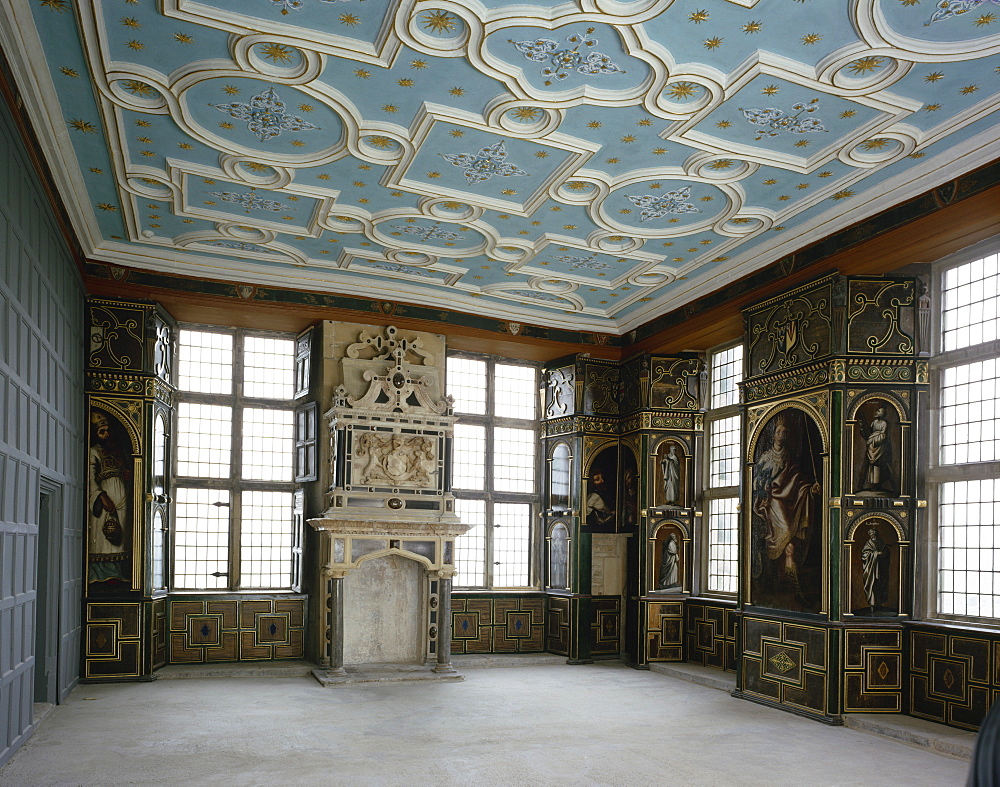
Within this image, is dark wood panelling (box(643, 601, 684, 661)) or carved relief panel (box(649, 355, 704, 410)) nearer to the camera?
dark wood panelling (box(643, 601, 684, 661))

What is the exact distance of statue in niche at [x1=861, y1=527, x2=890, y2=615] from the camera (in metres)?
8.41

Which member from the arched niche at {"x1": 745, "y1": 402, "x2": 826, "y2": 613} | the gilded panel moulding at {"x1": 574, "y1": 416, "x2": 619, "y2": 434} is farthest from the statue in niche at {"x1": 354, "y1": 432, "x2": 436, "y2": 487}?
the arched niche at {"x1": 745, "y1": 402, "x2": 826, "y2": 613}

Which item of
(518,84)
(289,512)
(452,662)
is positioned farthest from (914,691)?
(289,512)

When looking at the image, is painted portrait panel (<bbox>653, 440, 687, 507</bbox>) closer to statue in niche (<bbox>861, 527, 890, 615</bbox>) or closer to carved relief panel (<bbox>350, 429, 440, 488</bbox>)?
carved relief panel (<bbox>350, 429, 440, 488</bbox>)

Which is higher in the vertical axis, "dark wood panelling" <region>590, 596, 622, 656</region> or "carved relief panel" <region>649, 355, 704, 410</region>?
"carved relief panel" <region>649, 355, 704, 410</region>

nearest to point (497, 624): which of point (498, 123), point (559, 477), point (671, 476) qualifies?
point (559, 477)

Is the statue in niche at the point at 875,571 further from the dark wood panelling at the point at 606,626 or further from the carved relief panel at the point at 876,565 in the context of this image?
the dark wood panelling at the point at 606,626

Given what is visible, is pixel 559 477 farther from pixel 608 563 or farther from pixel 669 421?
pixel 669 421

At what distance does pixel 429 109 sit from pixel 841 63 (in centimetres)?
301

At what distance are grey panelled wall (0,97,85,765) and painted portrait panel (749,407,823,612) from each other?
23.6 feet

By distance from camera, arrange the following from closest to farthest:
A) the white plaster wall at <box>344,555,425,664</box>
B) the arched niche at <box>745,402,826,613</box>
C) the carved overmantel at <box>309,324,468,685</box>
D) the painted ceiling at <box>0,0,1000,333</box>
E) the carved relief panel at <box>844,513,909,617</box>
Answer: the painted ceiling at <box>0,0,1000,333</box> → the carved relief panel at <box>844,513,909,617</box> → the arched niche at <box>745,402,826,613</box> → the carved overmantel at <box>309,324,468,685</box> → the white plaster wall at <box>344,555,425,664</box>

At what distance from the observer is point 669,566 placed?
478 inches

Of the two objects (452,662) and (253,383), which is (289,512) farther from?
(452,662)

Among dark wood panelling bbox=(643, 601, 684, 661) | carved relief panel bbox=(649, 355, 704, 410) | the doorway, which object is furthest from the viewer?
carved relief panel bbox=(649, 355, 704, 410)
